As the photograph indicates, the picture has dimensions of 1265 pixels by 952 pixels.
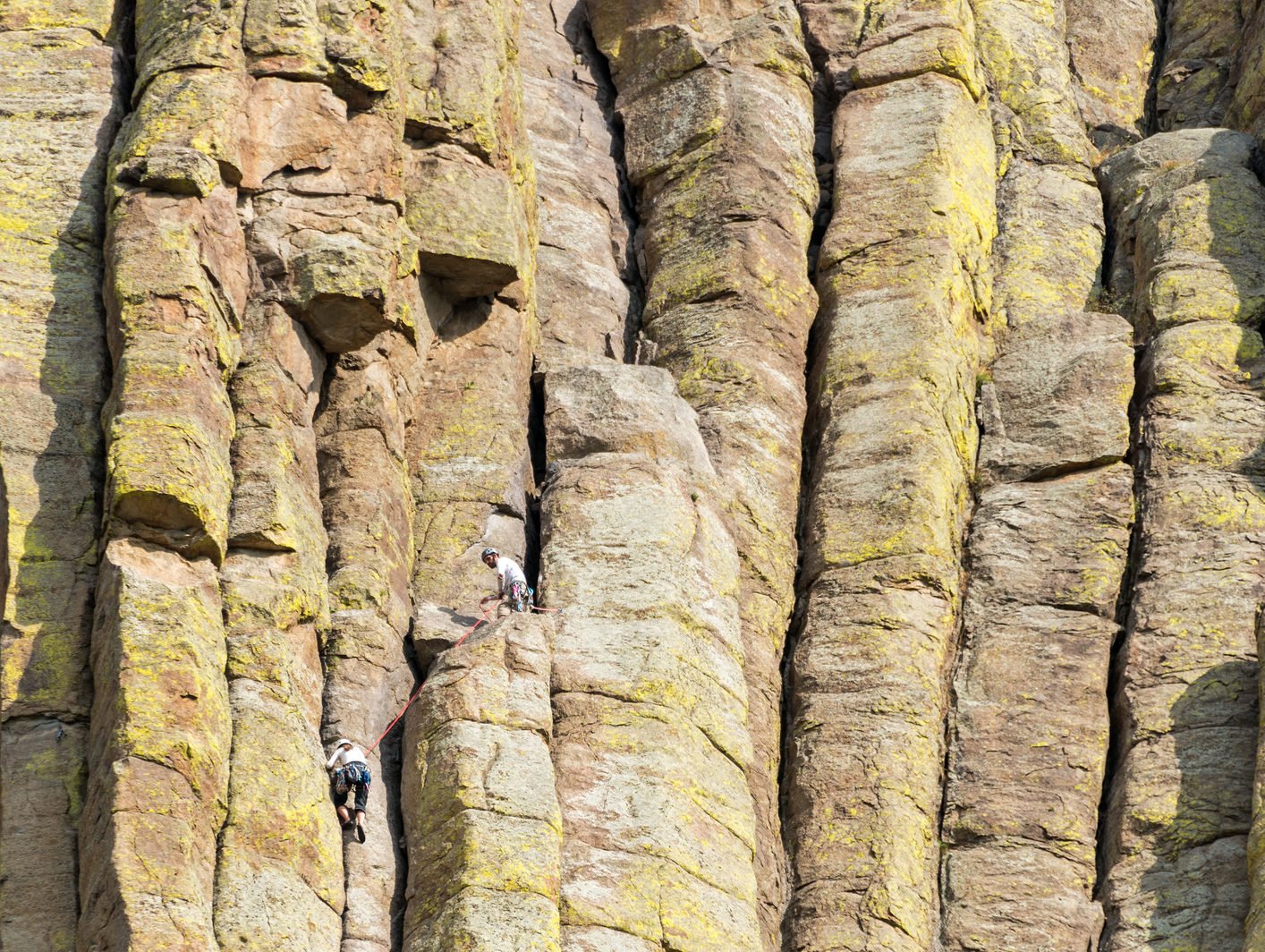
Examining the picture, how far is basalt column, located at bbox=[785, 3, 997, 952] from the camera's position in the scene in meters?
46.2

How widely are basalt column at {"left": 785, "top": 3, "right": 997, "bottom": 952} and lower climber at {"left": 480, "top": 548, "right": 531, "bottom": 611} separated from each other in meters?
5.90

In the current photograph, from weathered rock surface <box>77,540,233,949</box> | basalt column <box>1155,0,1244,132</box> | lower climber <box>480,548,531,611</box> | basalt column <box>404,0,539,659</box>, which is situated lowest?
weathered rock surface <box>77,540,233,949</box>

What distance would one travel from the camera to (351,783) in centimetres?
4275

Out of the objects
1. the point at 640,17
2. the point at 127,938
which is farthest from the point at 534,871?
the point at 640,17

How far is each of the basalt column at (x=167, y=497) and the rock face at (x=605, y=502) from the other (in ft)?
0.29

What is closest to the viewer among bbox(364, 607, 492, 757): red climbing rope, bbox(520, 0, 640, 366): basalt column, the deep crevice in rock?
bbox(364, 607, 492, 757): red climbing rope

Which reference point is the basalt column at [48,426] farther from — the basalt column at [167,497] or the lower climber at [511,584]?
the lower climber at [511,584]

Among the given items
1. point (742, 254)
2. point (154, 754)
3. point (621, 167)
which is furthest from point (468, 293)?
point (154, 754)

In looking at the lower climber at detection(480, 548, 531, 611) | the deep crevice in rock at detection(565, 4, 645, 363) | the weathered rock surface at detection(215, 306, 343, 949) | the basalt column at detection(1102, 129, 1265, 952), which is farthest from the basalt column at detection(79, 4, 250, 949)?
the basalt column at detection(1102, 129, 1265, 952)

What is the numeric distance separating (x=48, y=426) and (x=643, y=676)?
1066cm

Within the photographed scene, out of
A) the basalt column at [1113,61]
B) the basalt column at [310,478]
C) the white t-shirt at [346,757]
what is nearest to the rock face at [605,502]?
the basalt column at [310,478]

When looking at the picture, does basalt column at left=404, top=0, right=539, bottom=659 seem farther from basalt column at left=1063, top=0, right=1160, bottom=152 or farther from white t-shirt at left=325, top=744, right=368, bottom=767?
basalt column at left=1063, top=0, right=1160, bottom=152

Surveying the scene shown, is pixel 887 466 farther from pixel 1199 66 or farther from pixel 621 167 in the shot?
pixel 1199 66

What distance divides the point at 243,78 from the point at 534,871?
16076 millimetres
